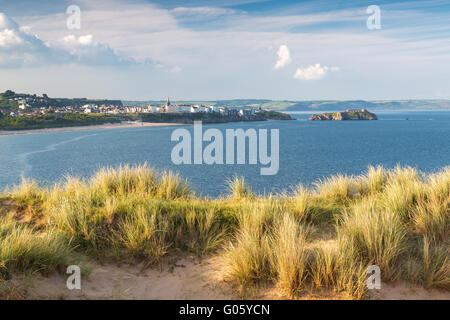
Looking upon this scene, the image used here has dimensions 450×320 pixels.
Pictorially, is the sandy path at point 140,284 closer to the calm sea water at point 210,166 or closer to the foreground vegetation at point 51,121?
the calm sea water at point 210,166

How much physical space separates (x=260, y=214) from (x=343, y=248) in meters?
1.98

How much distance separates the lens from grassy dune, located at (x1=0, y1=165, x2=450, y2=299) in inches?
213

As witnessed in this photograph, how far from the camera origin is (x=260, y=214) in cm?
719

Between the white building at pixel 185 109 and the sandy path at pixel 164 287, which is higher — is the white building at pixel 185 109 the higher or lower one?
the higher one

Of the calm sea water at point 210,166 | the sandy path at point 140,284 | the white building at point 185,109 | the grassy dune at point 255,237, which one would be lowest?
the calm sea water at point 210,166

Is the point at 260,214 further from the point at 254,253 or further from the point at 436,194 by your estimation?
the point at 436,194

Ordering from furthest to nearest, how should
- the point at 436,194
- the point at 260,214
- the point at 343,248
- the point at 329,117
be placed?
the point at 329,117, the point at 436,194, the point at 260,214, the point at 343,248

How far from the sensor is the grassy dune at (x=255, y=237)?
5398 mm

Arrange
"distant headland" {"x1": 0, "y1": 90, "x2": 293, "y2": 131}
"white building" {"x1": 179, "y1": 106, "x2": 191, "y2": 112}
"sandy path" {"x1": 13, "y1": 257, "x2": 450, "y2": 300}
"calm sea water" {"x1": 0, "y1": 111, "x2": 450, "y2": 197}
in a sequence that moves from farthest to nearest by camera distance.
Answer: "white building" {"x1": 179, "y1": 106, "x2": 191, "y2": 112} < "distant headland" {"x1": 0, "y1": 90, "x2": 293, "y2": 131} < "calm sea water" {"x1": 0, "y1": 111, "x2": 450, "y2": 197} < "sandy path" {"x1": 13, "y1": 257, "x2": 450, "y2": 300}

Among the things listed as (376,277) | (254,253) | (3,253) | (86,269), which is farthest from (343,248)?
(3,253)
